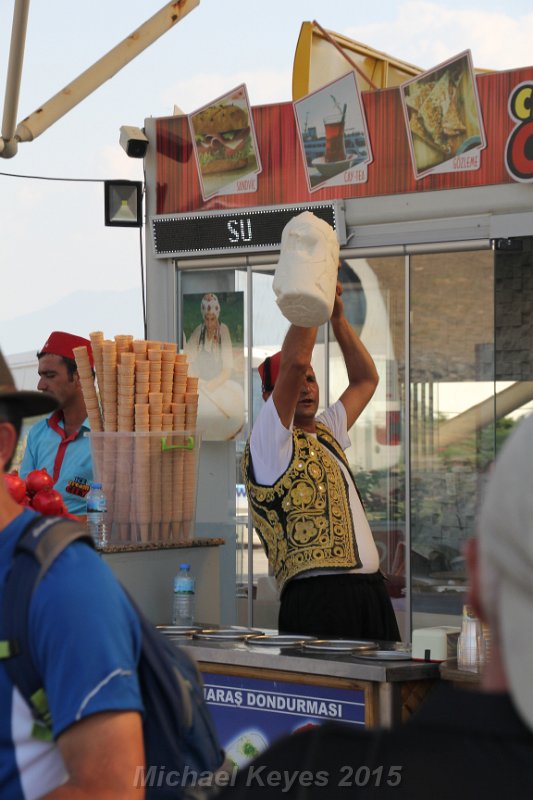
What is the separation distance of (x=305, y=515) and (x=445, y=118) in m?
3.43

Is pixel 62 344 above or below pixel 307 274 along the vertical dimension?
below

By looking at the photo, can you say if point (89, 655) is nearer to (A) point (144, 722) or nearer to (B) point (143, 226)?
(A) point (144, 722)

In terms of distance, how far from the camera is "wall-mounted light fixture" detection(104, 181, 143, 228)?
25.7 feet

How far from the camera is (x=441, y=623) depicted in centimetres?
747

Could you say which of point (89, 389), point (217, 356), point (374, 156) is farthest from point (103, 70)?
point (89, 389)

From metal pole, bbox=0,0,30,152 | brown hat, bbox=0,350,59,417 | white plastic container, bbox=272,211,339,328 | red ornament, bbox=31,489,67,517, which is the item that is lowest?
red ornament, bbox=31,489,67,517

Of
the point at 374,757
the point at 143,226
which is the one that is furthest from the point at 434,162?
the point at 374,757

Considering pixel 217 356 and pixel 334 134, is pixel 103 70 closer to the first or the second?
pixel 334 134

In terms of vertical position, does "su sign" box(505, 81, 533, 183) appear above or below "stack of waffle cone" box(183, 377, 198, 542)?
above

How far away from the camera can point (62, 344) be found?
5.76 meters

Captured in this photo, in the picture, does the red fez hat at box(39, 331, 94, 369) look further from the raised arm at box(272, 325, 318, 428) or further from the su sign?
the su sign

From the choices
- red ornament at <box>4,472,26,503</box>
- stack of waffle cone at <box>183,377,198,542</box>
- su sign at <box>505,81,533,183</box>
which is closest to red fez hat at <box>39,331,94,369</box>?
stack of waffle cone at <box>183,377,198,542</box>

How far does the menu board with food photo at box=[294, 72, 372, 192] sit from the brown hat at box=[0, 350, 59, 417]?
5629 mm

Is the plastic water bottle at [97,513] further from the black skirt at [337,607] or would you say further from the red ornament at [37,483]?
the black skirt at [337,607]
